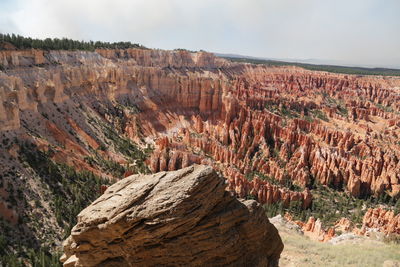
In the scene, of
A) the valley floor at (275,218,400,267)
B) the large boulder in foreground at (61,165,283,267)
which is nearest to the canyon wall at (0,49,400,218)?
the valley floor at (275,218,400,267)

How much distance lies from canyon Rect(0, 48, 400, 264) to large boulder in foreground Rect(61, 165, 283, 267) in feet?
50.7

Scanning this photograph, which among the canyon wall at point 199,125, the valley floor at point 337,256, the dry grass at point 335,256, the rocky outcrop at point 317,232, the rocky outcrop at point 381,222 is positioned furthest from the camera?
the canyon wall at point 199,125

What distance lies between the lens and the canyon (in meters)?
27.0

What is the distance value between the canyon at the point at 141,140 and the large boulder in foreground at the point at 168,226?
1545 centimetres

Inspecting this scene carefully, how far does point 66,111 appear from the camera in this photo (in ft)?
142

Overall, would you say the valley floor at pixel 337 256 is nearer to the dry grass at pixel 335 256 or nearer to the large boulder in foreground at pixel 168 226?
the dry grass at pixel 335 256

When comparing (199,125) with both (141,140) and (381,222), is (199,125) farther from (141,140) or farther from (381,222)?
(381,222)

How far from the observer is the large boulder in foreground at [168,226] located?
914 cm

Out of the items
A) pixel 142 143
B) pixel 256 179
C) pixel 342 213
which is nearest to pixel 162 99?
pixel 142 143

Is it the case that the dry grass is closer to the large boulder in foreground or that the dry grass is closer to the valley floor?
the valley floor

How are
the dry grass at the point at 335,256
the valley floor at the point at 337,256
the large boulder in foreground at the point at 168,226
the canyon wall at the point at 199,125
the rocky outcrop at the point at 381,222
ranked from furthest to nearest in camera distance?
the canyon wall at the point at 199,125 < the rocky outcrop at the point at 381,222 < the dry grass at the point at 335,256 < the valley floor at the point at 337,256 < the large boulder in foreground at the point at 168,226

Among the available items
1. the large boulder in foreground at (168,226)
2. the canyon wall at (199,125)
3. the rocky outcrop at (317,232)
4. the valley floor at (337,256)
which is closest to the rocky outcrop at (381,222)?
the rocky outcrop at (317,232)

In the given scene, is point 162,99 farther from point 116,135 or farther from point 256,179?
point 256,179

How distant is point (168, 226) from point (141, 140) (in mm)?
42146
